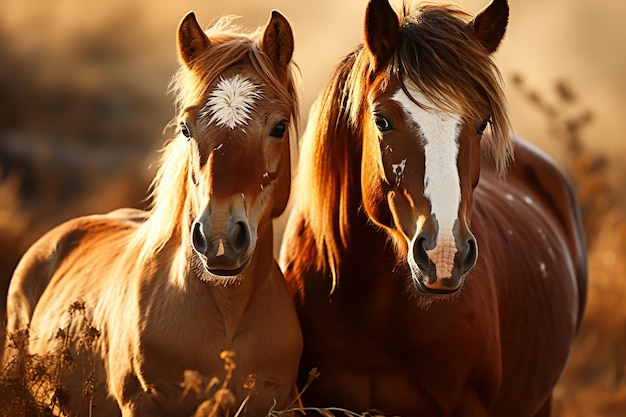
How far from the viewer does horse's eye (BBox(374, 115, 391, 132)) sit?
336cm

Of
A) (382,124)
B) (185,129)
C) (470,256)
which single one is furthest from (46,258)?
(470,256)

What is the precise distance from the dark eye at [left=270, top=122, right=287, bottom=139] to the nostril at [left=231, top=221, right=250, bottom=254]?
1.39ft

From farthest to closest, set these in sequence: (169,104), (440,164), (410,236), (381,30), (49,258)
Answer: (169,104) → (49,258) → (381,30) → (410,236) → (440,164)

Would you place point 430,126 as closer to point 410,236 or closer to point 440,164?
point 440,164

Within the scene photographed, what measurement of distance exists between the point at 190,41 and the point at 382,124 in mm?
779

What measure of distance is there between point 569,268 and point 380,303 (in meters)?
1.84

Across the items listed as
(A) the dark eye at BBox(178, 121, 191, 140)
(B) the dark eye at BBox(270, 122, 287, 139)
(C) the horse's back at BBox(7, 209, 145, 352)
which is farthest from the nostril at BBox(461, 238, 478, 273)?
(C) the horse's back at BBox(7, 209, 145, 352)

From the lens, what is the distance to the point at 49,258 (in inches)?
179

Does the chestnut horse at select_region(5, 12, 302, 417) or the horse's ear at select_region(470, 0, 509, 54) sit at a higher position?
the horse's ear at select_region(470, 0, 509, 54)

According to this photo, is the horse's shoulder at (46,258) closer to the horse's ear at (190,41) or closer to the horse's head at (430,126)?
the horse's ear at (190,41)

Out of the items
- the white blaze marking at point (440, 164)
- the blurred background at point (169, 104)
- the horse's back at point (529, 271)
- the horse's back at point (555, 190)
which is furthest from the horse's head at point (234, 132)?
the blurred background at point (169, 104)

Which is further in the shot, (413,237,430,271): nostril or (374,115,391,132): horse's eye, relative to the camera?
(374,115,391,132): horse's eye

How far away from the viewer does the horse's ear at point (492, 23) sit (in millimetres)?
3594

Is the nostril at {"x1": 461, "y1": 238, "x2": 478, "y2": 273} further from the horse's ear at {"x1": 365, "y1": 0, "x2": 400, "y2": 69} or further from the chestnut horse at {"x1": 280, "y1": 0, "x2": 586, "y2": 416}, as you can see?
the horse's ear at {"x1": 365, "y1": 0, "x2": 400, "y2": 69}
